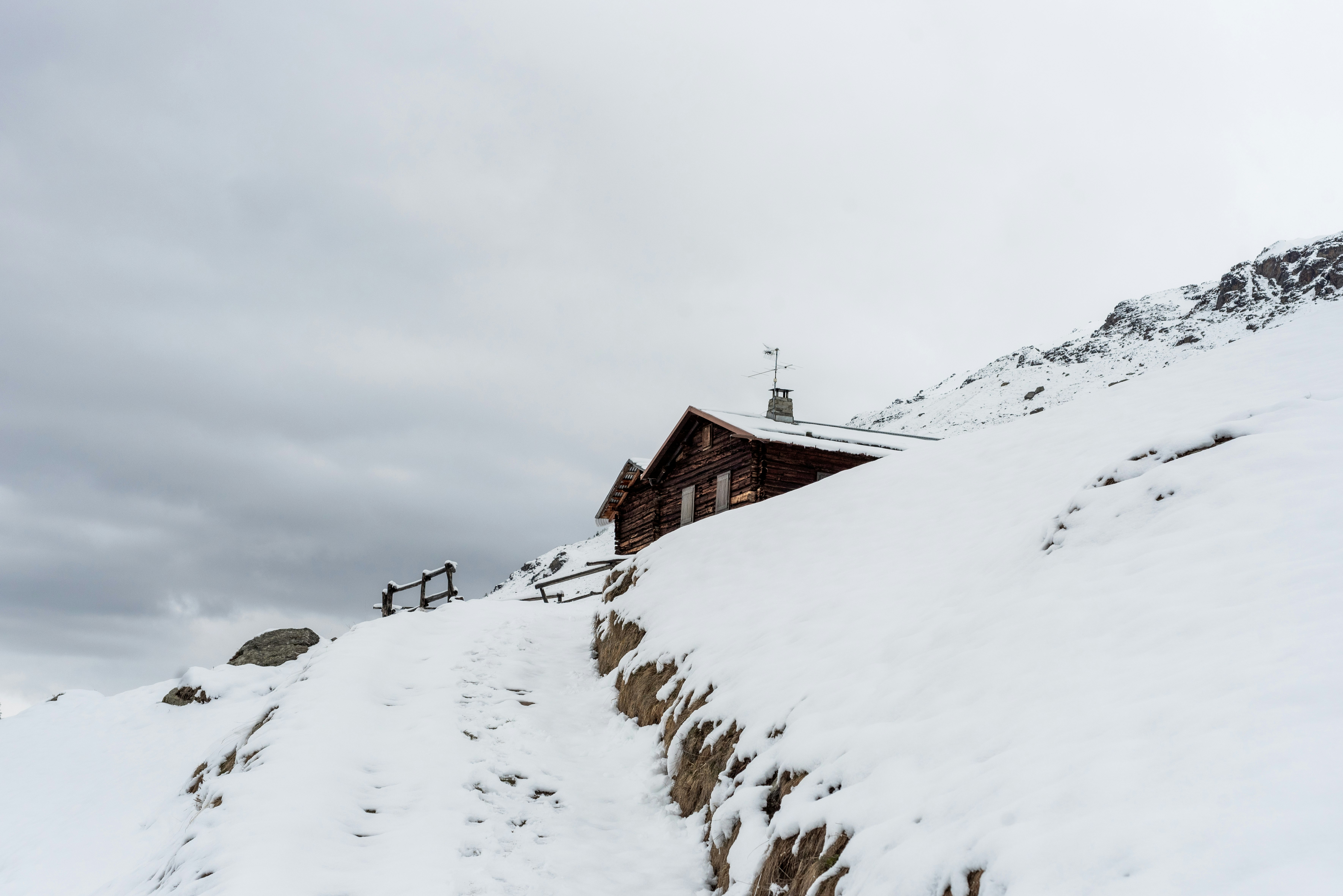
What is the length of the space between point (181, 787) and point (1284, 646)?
21258mm

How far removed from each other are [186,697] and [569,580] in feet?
42.0

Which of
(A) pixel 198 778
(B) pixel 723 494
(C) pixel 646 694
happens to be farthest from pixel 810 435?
(A) pixel 198 778

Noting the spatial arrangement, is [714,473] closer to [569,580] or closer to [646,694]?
[569,580]

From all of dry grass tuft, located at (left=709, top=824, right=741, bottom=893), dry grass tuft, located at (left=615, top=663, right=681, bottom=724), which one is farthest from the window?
dry grass tuft, located at (left=709, top=824, right=741, bottom=893)

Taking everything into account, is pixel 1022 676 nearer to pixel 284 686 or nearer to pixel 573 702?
pixel 573 702

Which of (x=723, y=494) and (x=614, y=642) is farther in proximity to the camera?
(x=723, y=494)

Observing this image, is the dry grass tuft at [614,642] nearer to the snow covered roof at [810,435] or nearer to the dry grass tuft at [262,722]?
the dry grass tuft at [262,722]

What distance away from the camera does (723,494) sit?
26812mm

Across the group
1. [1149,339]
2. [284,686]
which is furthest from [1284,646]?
[1149,339]

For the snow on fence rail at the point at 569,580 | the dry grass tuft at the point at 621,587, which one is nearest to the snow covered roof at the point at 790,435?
the snow on fence rail at the point at 569,580

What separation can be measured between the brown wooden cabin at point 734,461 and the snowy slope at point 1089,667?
41.0ft

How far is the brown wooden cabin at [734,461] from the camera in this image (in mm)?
25297

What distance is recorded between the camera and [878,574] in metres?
10.5

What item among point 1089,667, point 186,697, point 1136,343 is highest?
point 1136,343
